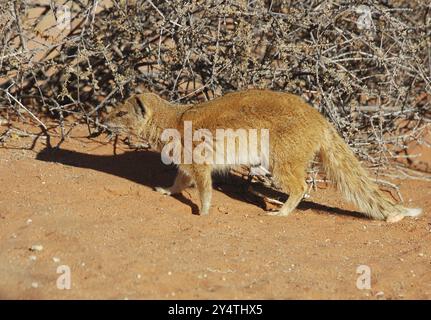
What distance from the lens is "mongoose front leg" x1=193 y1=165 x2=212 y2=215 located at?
638 centimetres

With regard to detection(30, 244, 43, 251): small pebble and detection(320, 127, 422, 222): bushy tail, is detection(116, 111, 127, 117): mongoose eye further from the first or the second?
detection(30, 244, 43, 251): small pebble

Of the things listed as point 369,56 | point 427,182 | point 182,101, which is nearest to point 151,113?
point 182,101

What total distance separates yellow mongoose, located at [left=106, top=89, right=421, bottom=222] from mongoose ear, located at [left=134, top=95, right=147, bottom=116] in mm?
320

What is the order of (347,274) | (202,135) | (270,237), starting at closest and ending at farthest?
(347,274)
(270,237)
(202,135)

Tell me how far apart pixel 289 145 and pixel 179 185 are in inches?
51.8

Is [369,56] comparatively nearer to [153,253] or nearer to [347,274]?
[347,274]

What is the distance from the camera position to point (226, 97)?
659 cm

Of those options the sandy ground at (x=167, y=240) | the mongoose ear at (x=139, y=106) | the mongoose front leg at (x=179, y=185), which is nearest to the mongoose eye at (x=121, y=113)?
the mongoose ear at (x=139, y=106)

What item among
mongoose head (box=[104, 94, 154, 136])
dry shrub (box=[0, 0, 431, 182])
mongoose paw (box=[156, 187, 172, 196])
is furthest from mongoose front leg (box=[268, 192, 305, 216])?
mongoose head (box=[104, 94, 154, 136])

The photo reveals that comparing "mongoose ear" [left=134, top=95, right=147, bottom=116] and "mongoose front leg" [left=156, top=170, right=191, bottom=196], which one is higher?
"mongoose ear" [left=134, top=95, right=147, bottom=116]

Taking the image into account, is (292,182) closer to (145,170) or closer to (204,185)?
(204,185)

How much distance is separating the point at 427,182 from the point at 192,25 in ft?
12.3

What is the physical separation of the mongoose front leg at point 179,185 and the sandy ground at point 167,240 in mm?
98

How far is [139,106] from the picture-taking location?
6.81 m
